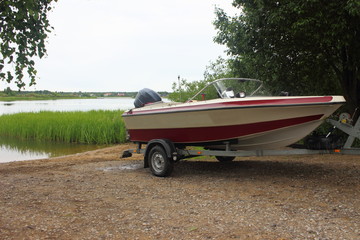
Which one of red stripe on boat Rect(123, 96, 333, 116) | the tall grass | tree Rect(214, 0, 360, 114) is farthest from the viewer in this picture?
the tall grass

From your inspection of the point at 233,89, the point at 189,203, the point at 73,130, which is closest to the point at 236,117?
the point at 233,89

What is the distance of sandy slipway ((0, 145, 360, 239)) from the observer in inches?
163

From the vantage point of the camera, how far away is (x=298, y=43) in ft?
30.7

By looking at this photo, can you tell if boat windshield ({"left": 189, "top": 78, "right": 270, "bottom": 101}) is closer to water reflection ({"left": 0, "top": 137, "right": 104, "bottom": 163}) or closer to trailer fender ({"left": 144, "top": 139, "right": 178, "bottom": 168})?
trailer fender ({"left": 144, "top": 139, "right": 178, "bottom": 168})

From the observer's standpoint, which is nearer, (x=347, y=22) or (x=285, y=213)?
(x=285, y=213)

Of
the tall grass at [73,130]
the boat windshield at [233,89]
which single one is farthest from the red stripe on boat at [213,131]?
the tall grass at [73,130]

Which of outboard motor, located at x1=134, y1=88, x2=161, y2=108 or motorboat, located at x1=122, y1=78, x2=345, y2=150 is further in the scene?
outboard motor, located at x1=134, y1=88, x2=161, y2=108

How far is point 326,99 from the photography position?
18.4 feet

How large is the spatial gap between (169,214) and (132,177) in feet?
9.09

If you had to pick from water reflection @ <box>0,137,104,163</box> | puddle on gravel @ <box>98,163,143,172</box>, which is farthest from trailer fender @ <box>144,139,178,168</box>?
water reflection @ <box>0,137,104,163</box>

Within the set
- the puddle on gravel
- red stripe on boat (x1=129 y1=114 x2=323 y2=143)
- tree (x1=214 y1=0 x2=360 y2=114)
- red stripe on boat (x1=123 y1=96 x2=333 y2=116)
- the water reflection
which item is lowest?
the water reflection

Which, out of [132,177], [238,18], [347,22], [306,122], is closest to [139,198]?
[132,177]

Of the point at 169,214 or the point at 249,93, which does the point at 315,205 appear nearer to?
the point at 169,214

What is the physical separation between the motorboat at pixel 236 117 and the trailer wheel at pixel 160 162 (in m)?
0.35
